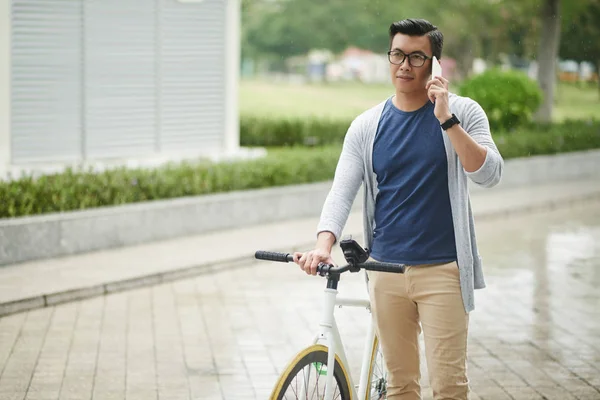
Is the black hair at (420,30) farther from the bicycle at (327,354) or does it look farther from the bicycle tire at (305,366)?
the bicycle tire at (305,366)

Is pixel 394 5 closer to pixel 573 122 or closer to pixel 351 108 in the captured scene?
pixel 351 108

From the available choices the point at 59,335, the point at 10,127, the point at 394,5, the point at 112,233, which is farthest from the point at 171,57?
the point at 394,5

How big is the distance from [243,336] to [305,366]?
4348 mm

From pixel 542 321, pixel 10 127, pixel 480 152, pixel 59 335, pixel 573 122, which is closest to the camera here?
pixel 480 152

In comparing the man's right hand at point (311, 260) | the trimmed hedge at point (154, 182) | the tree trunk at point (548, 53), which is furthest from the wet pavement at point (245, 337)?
the tree trunk at point (548, 53)

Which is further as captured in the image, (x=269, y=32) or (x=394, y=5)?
(x=269, y=32)

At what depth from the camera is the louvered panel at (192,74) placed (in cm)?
1692

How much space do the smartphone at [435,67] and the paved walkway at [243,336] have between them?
2.91 metres

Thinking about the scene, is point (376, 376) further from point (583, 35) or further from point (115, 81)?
point (583, 35)

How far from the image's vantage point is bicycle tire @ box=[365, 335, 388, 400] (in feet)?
16.0

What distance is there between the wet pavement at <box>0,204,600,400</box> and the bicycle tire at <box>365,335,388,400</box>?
1.85 metres

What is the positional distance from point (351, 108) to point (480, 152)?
38277mm

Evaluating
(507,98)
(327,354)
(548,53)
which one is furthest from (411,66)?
(548,53)

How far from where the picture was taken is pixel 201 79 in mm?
17547
